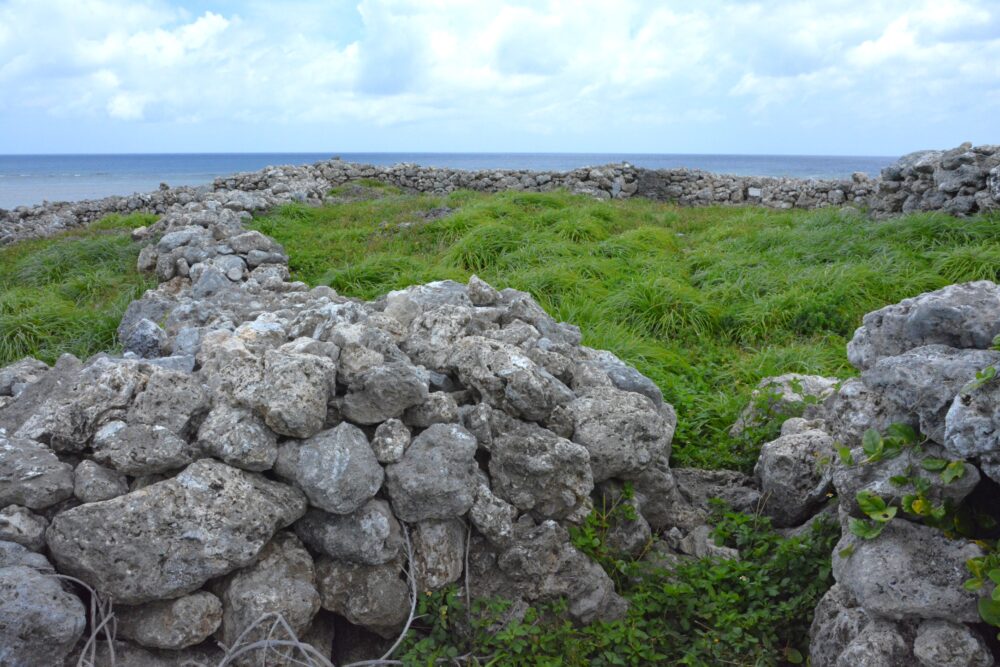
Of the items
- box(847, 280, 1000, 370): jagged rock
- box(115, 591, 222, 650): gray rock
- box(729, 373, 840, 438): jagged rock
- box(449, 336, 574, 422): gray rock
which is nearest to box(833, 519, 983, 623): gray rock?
box(847, 280, 1000, 370): jagged rock

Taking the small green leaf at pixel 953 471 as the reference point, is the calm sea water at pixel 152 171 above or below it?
below

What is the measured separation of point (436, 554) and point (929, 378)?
2008mm

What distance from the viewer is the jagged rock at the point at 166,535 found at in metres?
2.55

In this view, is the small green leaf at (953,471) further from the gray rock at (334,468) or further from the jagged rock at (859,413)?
the gray rock at (334,468)

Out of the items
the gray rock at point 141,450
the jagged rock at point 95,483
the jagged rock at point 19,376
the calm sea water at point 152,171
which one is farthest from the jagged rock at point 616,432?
the calm sea water at point 152,171

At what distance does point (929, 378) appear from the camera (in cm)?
268

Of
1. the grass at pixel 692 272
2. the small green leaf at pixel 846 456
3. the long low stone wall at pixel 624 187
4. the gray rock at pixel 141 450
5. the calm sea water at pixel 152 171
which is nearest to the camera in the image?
the gray rock at pixel 141 450

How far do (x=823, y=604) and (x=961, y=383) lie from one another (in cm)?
101

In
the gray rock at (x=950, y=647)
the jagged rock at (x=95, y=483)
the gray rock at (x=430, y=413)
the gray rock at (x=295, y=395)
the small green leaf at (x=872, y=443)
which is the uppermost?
the gray rock at (x=295, y=395)

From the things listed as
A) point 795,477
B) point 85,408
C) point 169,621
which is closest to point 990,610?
point 795,477

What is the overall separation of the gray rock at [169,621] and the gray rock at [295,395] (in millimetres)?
692

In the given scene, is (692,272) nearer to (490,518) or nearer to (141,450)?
(490,518)

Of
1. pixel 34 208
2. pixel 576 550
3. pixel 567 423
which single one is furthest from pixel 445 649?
pixel 34 208

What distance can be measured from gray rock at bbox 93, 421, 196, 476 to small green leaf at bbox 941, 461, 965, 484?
8.90 ft
